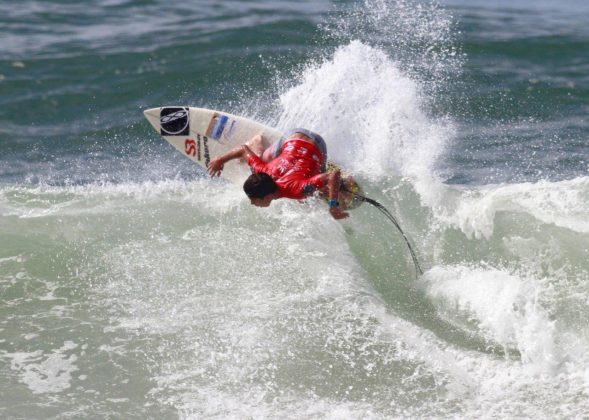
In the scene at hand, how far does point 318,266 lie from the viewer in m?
7.42

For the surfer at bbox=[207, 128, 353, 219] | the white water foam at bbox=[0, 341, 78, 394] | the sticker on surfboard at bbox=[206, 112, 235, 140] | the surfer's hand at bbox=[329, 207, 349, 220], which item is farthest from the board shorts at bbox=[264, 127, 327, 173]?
the white water foam at bbox=[0, 341, 78, 394]

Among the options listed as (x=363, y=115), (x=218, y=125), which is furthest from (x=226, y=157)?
(x=363, y=115)

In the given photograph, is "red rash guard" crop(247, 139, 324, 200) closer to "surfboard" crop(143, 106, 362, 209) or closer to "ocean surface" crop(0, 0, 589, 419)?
"ocean surface" crop(0, 0, 589, 419)

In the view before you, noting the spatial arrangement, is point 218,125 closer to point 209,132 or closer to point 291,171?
point 209,132

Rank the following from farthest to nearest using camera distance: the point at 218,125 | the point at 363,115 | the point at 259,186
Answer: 1. the point at 363,115
2. the point at 218,125
3. the point at 259,186

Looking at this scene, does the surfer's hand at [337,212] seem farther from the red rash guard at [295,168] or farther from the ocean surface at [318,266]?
the ocean surface at [318,266]

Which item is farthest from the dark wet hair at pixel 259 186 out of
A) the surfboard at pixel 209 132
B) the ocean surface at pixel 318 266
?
the surfboard at pixel 209 132

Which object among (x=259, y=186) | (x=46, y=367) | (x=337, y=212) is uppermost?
(x=259, y=186)

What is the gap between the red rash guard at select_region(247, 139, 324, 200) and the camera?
7.15 metres

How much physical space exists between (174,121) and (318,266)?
280 cm

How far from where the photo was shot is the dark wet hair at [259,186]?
698cm

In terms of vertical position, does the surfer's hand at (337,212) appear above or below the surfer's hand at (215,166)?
below

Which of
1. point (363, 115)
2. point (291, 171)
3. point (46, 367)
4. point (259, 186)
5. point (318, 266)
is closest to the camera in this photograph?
point (46, 367)

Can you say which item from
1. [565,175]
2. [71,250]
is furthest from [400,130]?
[71,250]
